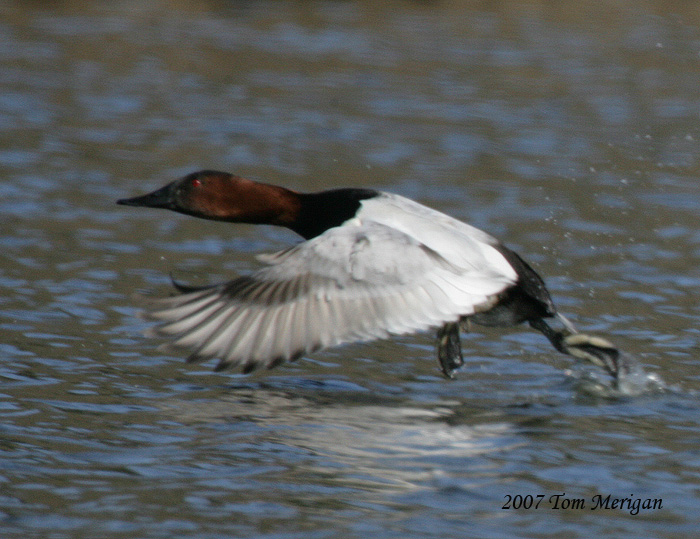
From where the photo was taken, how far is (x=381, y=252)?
5043 millimetres

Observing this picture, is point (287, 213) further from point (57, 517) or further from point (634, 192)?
point (634, 192)

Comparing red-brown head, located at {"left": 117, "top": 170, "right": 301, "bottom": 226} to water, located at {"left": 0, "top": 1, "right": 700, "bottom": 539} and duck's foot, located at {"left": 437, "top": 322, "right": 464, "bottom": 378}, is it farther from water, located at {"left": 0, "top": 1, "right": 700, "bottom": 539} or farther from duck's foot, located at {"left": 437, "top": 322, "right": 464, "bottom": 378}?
duck's foot, located at {"left": 437, "top": 322, "right": 464, "bottom": 378}

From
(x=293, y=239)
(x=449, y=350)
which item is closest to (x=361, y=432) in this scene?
(x=449, y=350)

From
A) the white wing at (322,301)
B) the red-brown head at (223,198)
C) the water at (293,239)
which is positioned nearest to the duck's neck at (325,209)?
the red-brown head at (223,198)

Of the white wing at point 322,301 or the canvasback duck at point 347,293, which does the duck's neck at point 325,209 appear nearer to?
the canvasback duck at point 347,293

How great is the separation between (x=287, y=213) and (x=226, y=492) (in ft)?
6.27

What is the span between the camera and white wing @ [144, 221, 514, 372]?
487 centimetres

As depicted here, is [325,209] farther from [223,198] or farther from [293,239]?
[293,239]

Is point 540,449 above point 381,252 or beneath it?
beneath

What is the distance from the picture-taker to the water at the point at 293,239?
422 cm

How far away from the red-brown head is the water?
0.69 metres

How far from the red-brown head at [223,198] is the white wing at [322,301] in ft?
2.38

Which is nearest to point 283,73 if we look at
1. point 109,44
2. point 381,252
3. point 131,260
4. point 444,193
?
point 109,44

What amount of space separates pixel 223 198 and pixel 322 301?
107 cm
